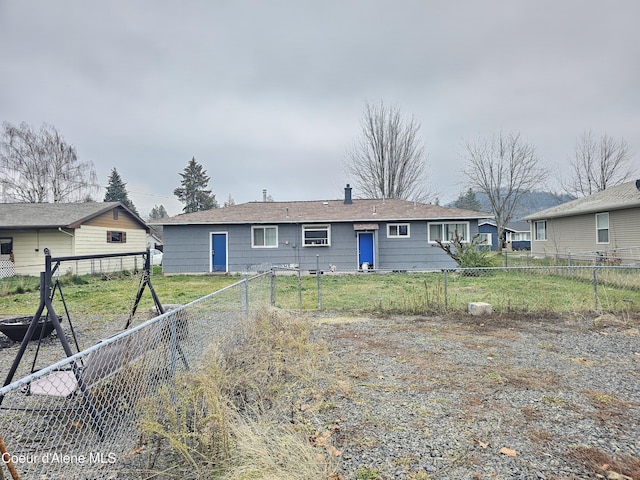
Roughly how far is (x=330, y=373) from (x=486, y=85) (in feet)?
49.9

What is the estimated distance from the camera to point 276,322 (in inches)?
235

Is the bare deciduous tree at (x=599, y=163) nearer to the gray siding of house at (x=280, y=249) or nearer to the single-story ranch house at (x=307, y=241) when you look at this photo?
the single-story ranch house at (x=307, y=241)

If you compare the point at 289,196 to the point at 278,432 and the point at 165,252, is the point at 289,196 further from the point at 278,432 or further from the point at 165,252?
the point at 278,432

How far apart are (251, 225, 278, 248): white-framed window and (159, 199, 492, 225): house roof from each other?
42cm

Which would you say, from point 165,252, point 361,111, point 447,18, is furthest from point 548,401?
point 361,111

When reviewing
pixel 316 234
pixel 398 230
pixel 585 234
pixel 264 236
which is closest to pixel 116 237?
pixel 264 236

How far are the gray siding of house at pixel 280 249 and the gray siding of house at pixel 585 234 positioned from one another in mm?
9038

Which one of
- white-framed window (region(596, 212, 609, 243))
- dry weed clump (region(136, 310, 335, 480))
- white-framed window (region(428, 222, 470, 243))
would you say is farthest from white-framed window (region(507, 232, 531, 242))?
dry weed clump (region(136, 310, 335, 480))

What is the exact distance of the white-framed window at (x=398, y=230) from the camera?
1664 centimetres

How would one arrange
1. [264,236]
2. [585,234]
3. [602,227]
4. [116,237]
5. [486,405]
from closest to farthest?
[486,405], [264,236], [602,227], [585,234], [116,237]

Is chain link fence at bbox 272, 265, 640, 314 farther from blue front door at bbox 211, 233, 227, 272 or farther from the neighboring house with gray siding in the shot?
blue front door at bbox 211, 233, 227, 272

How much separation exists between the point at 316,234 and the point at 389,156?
14.2 meters

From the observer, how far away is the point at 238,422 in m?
2.84

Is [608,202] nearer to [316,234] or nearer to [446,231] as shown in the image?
[446,231]
